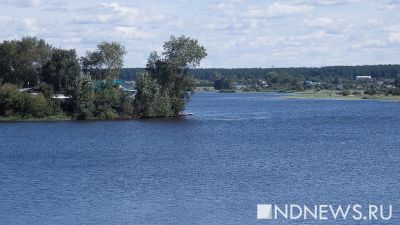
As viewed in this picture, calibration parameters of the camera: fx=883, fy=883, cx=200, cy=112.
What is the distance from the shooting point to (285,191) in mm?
40812

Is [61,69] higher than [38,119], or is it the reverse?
[61,69]

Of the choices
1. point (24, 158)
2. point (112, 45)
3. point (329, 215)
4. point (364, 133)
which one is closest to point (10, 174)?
point (24, 158)

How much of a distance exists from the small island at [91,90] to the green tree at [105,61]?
2.68 m

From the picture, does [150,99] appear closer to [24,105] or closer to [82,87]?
[82,87]

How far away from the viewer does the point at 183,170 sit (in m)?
49.2

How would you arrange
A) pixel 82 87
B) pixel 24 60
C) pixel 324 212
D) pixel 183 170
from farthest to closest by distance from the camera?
pixel 24 60 → pixel 82 87 → pixel 183 170 → pixel 324 212

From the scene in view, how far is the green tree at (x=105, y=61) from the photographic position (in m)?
104

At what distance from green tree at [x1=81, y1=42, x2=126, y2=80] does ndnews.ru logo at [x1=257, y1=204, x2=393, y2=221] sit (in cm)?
6848

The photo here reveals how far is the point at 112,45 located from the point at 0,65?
43.0 ft

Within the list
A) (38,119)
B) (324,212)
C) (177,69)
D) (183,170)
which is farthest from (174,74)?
(324,212)

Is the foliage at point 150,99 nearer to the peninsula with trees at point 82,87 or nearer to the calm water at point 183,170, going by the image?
the peninsula with trees at point 82,87

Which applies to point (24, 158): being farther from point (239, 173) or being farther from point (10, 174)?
point (239, 173)

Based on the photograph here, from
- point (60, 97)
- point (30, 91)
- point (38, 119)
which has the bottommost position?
point (38, 119)

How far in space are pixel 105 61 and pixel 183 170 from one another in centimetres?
5711
